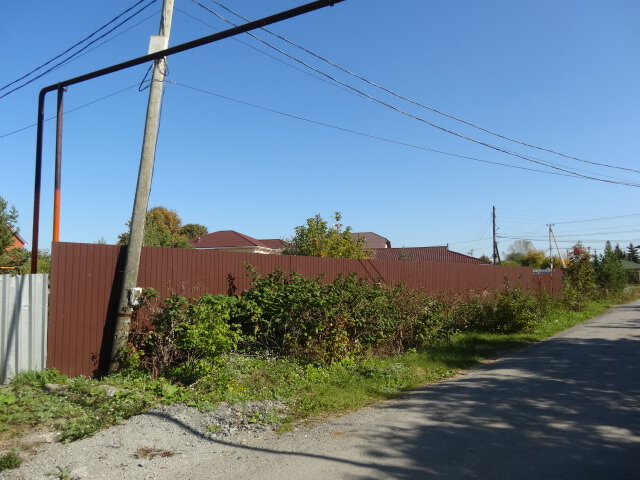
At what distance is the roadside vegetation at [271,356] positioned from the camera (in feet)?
19.6

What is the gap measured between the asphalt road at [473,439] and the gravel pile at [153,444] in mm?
242

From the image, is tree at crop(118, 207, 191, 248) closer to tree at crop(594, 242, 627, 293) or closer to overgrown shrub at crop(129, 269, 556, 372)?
overgrown shrub at crop(129, 269, 556, 372)

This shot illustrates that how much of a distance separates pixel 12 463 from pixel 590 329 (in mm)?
14974

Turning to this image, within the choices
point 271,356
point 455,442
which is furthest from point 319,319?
point 455,442

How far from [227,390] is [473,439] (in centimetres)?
313

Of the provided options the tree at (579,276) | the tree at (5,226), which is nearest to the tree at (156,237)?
the tree at (5,226)

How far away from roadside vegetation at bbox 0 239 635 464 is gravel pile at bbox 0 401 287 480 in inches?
7.4

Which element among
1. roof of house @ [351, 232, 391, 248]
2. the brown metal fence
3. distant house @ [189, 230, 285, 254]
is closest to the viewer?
the brown metal fence

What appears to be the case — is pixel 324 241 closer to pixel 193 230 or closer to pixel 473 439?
pixel 473 439

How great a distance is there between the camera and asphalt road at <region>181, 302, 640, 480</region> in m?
4.32

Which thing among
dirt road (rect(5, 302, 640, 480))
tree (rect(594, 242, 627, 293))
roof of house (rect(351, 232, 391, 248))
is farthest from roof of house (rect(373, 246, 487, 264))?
dirt road (rect(5, 302, 640, 480))

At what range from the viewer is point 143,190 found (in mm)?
7797

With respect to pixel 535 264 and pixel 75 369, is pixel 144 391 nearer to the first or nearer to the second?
pixel 75 369

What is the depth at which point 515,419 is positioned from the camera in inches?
225
